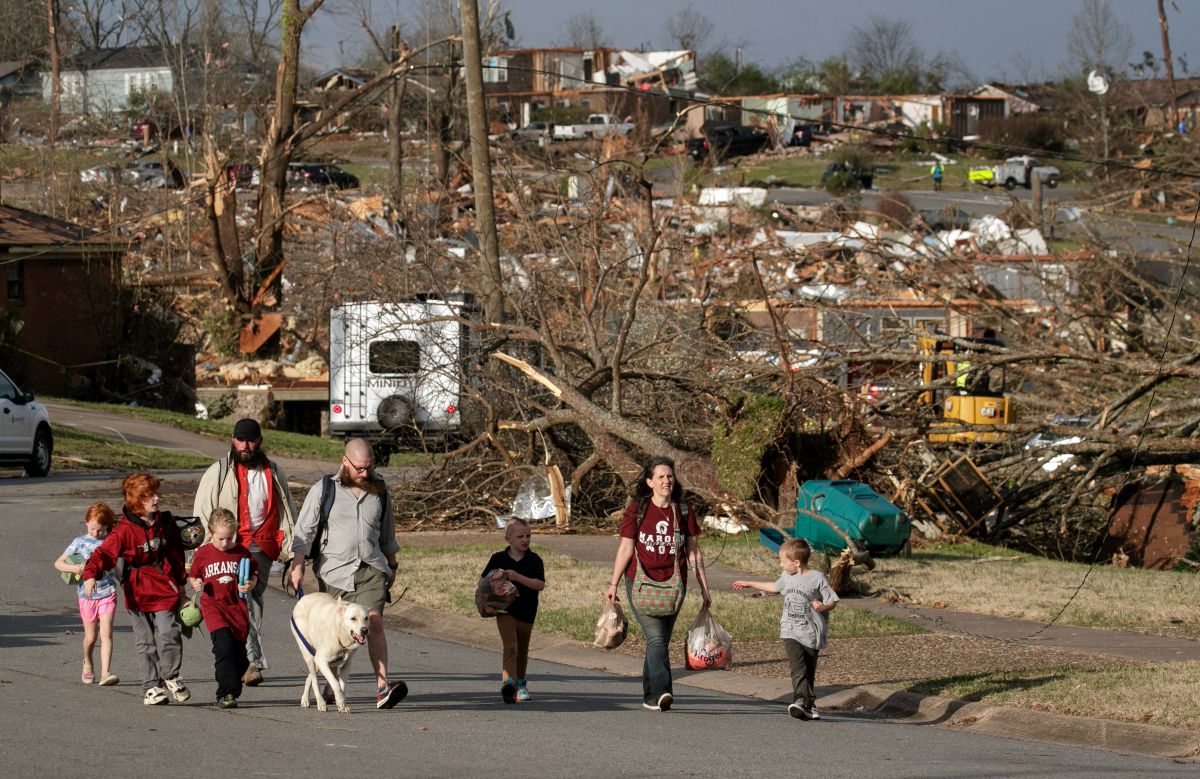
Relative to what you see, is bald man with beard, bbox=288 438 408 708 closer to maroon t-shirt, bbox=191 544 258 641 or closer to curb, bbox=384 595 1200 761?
maroon t-shirt, bbox=191 544 258 641

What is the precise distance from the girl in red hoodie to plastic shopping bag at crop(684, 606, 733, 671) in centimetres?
289

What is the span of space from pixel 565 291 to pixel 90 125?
163 feet

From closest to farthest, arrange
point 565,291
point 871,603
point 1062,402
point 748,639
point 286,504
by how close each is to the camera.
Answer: point 286,504
point 748,639
point 871,603
point 1062,402
point 565,291

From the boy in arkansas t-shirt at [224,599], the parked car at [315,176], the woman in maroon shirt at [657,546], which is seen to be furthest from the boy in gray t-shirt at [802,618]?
the parked car at [315,176]

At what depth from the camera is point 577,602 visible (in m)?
12.3

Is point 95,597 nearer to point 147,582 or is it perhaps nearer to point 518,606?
point 147,582

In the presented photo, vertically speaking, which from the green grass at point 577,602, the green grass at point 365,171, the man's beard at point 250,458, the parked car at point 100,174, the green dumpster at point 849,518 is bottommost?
the green grass at point 577,602

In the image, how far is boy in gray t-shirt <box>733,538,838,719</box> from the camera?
8.35 metres

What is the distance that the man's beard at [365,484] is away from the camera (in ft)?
26.4

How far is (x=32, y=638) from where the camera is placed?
10188mm

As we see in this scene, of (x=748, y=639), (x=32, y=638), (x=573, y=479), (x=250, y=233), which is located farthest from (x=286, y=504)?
(x=250, y=233)

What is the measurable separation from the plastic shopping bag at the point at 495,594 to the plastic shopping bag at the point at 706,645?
1.11 meters

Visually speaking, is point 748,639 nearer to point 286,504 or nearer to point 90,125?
point 286,504

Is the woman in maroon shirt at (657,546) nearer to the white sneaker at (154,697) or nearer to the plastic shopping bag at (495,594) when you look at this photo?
the plastic shopping bag at (495,594)
